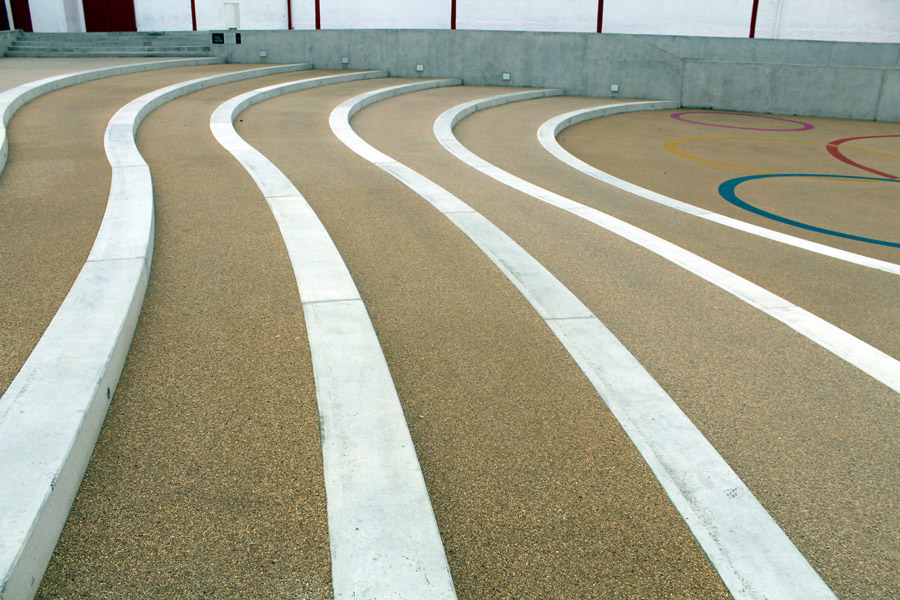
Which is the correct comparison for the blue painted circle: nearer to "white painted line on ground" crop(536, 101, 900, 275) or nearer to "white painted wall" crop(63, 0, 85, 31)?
"white painted line on ground" crop(536, 101, 900, 275)

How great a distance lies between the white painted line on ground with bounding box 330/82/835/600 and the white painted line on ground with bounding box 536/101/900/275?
2.91 m

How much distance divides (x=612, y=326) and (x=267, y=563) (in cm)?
258

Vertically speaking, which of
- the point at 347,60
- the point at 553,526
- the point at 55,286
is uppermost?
the point at 347,60

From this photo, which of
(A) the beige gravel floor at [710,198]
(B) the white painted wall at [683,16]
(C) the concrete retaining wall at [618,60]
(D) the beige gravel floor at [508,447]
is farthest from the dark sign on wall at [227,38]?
(D) the beige gravel floor at [508,447]

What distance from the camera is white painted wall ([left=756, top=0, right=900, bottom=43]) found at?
1842cm

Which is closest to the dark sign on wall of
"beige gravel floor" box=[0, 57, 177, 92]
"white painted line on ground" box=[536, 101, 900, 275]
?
"beige gravel floor" box=[0, 57, 177, 92]

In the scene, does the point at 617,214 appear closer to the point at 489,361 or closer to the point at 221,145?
the point at 489,361

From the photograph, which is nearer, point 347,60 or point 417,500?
point 417,500

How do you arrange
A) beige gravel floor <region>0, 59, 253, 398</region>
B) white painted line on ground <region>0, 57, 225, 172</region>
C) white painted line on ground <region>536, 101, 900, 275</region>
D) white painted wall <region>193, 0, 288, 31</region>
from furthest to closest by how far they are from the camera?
white painted wall <region>193, 0, 288, 31</region> < white painted line on ground <region>0, 57, 225, 172</region> < white painted line on ground <region>536, 101, 900, 275</region> < beige gravel floor <region>0, 59, 253, 398</region>

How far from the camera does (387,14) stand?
841 inches

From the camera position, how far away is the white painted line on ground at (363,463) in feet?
7.04

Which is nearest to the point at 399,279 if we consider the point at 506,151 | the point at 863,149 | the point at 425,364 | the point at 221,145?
the point at 425,364

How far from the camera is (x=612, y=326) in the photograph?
13.5 ft

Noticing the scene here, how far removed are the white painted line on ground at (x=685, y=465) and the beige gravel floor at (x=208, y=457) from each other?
4.42 ft
